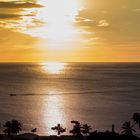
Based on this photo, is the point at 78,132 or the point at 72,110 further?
the point at 72,110

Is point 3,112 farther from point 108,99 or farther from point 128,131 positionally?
point 128,131

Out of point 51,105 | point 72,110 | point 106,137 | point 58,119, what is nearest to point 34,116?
point 58,119

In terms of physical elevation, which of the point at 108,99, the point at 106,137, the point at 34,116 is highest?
the point at 108,99

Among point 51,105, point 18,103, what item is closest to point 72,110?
point 51,105

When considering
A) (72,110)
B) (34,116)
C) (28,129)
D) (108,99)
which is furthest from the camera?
(108,99)

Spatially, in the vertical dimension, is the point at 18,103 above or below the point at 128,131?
above

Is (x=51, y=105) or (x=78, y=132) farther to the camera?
(x=51, y=105)

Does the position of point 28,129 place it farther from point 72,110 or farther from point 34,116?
point 72,110

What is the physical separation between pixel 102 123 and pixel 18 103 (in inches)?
2208

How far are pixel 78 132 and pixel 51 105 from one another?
94.2 metres

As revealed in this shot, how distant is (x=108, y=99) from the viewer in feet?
633

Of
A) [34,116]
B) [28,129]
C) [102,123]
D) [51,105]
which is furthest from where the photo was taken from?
[51,105]

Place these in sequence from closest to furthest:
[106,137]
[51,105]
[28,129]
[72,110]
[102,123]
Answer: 1. [106,137]
2. [28,129]
3. [102,123]
4. [72,110]
5. [51,105]

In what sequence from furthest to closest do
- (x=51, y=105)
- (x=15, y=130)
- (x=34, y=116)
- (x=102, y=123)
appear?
(x=51, y=105) < (x=34, y=116) < (x=102, y=123) < (x=15, y=130)
